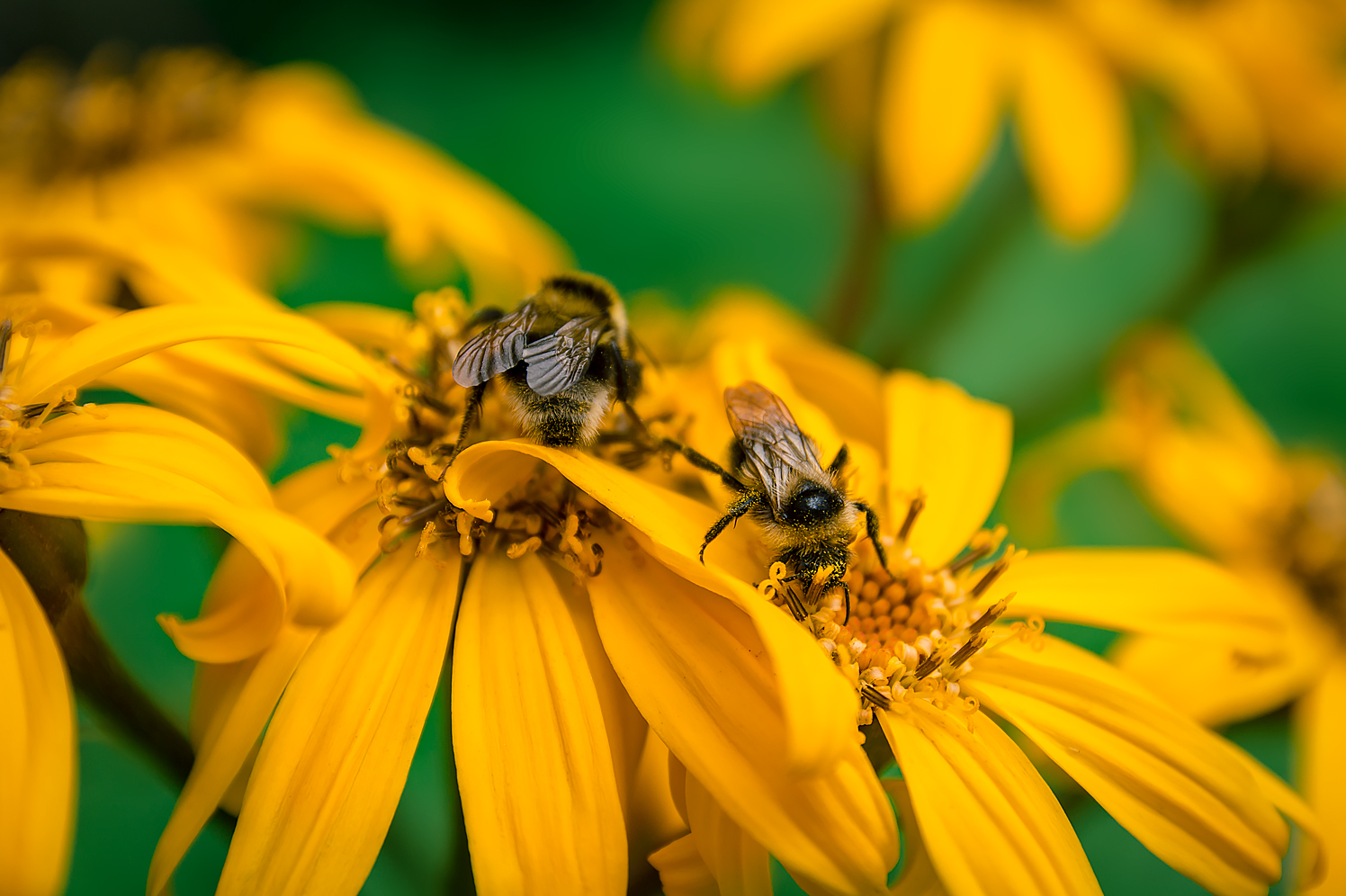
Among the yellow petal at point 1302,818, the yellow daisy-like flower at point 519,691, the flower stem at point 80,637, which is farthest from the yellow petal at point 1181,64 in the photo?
the flower stem at point 80,637

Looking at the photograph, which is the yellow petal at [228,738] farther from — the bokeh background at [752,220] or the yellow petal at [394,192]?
the bokeh background at [752,220]

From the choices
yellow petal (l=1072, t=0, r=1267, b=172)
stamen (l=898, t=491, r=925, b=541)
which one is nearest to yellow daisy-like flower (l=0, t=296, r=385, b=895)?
stamen (l=898, t=491, r=925, b=541)

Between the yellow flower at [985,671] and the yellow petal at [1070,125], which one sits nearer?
the yellow flower at [985,671]

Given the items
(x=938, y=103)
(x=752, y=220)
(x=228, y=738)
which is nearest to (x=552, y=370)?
(x=228, y=738)

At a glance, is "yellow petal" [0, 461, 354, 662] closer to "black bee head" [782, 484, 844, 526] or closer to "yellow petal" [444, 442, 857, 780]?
"yellow petal" [444, 442, 857, 780]

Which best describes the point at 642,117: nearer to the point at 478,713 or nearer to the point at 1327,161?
the point at 1327,161

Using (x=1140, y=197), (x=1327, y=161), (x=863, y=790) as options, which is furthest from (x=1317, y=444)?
(x=863, y=790)

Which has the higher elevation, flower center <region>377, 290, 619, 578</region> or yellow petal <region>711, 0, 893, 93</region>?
yellow petal <region>711, 0, 893, 93</region>
